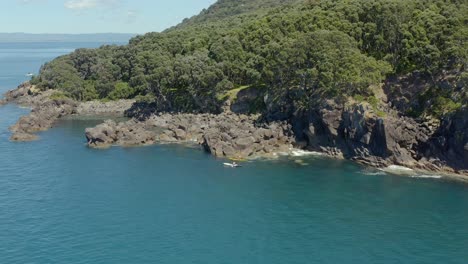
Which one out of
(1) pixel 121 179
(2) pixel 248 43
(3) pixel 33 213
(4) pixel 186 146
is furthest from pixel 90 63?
(3) pixel 33 213

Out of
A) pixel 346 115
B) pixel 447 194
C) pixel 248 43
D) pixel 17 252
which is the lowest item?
pixel 17 252

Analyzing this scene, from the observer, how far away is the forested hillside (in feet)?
336

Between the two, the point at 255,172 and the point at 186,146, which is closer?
the point at 255,172

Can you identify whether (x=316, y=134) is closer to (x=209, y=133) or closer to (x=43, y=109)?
(x=209, y=133)

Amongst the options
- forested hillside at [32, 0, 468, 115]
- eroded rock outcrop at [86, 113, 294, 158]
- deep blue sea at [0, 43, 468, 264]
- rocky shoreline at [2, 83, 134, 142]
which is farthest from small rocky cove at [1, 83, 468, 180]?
deep blue sea at [0, 43, 468, 264]

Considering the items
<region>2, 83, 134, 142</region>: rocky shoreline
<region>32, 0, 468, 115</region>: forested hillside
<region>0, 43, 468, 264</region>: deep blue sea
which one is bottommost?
<region>0, 43, 468, 264</region>: deep blue sea

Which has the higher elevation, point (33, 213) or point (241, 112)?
point (241, 112)

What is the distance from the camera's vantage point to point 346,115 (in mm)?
102125

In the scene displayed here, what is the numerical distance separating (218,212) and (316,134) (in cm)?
4072

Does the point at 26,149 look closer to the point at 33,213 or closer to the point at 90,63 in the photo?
the point at 33,213

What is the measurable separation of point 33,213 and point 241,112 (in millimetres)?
67427

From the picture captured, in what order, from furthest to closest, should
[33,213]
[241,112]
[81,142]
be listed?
[241,112]
[81,142]
[33,213]

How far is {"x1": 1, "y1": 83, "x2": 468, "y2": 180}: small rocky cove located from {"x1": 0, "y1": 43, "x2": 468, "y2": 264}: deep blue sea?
554 centimetres

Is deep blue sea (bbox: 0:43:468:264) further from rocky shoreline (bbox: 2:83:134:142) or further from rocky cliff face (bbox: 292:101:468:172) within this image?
rocky shoreline (bbox: 2:83:134:142)
